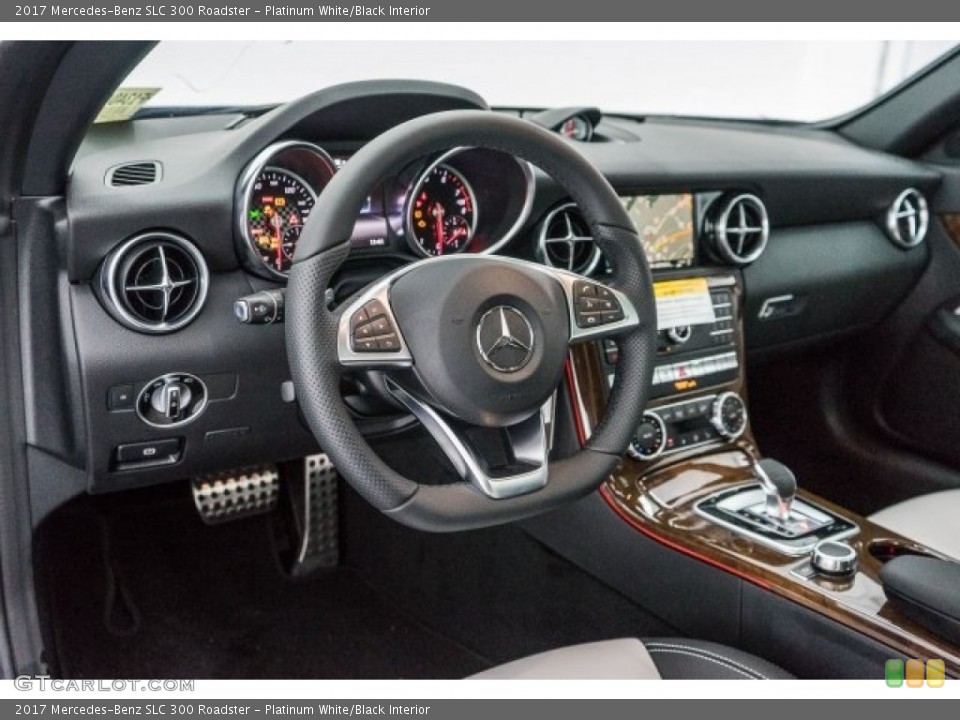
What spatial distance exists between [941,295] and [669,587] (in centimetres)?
119

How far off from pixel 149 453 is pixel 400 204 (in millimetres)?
485

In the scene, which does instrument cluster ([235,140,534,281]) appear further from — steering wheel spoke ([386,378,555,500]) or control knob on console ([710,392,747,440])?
control knob on console ([710,392,747,440])

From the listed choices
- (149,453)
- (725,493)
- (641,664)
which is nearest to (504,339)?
(641,664)

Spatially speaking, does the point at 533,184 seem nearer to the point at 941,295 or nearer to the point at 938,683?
the point at 938,683

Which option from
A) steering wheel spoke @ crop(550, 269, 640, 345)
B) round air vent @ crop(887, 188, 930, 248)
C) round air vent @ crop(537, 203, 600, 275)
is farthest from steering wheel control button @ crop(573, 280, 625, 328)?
round air vent @ crop(887, 188, 930, 248)

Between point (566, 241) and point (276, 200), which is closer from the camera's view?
A: point (276, 200)

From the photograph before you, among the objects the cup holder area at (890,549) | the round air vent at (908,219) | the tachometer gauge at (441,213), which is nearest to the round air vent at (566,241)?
the tachometer gauge at (441,213)

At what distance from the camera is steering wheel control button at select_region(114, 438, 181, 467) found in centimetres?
136

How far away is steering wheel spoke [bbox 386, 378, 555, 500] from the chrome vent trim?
1.42 ft

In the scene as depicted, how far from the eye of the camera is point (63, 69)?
1.09 m

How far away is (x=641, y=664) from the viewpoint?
1.23m

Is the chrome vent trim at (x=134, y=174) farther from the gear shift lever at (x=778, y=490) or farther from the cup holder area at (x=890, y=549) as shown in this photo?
the cup holder area at (x=890, y=549)

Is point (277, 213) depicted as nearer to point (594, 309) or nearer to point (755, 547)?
point (594, 309)

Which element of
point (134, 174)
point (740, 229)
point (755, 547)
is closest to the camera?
point (134, 174)
